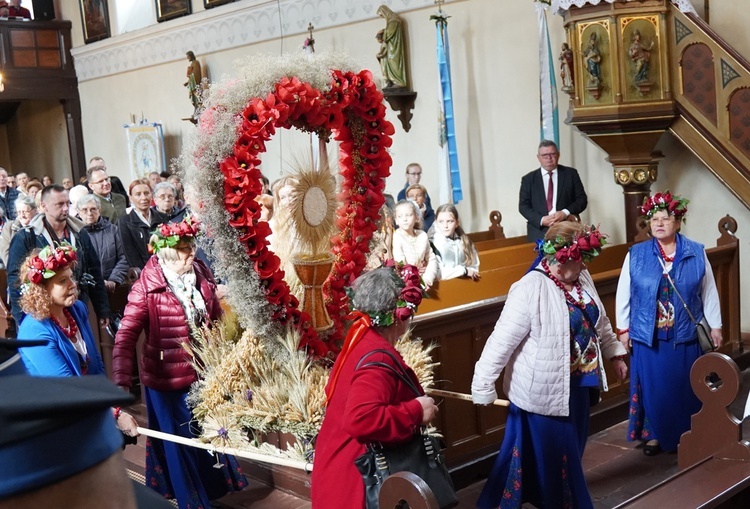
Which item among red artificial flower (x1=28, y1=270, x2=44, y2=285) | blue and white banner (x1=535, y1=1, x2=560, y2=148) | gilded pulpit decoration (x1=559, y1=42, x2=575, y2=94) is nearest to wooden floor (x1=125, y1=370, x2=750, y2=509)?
red artificial flower (x1=28, y1=270, x2=44, y2=285)

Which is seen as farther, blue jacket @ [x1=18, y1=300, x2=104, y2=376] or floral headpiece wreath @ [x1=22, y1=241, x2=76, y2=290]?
floral headpiece wreath @ [x1=22, y1=241, x2=76, y2=290]

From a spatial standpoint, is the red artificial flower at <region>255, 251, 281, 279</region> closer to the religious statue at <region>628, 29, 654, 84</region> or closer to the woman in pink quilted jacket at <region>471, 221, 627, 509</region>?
the woman in pink quilted jacket at <region>471, 221, 627, 509</region>

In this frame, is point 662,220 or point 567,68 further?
point 567,68

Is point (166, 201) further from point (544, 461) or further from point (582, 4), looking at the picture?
point (544, 461)

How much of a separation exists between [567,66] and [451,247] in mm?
2800

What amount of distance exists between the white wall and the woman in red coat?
4.80 m

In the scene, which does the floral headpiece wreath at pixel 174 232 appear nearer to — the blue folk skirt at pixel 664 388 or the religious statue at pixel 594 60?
the blue folk skirt at pixel 664 388

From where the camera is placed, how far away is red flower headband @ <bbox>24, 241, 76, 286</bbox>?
12.9 ft

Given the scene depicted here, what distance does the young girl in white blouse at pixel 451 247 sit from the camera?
6555 millimetres

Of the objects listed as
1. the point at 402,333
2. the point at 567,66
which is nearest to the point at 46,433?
the point at 402,333

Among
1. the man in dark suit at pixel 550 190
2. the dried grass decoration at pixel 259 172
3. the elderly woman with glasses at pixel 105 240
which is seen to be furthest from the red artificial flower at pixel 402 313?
the man in dark suit at pixel 550 190

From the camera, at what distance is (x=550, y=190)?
27.6 ft

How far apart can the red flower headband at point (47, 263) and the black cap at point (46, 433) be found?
10.6 feet

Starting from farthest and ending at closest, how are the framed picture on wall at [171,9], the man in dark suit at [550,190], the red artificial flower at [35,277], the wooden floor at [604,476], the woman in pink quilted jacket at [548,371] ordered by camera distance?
1. the framed picture on wall at [171,9]
2. the man in dark suit at [550,190]
3. the wooden floor at [604,476]
4. the woman in pink quilted jacket at [548,371]
5. the red artificial flower at [35,277]
